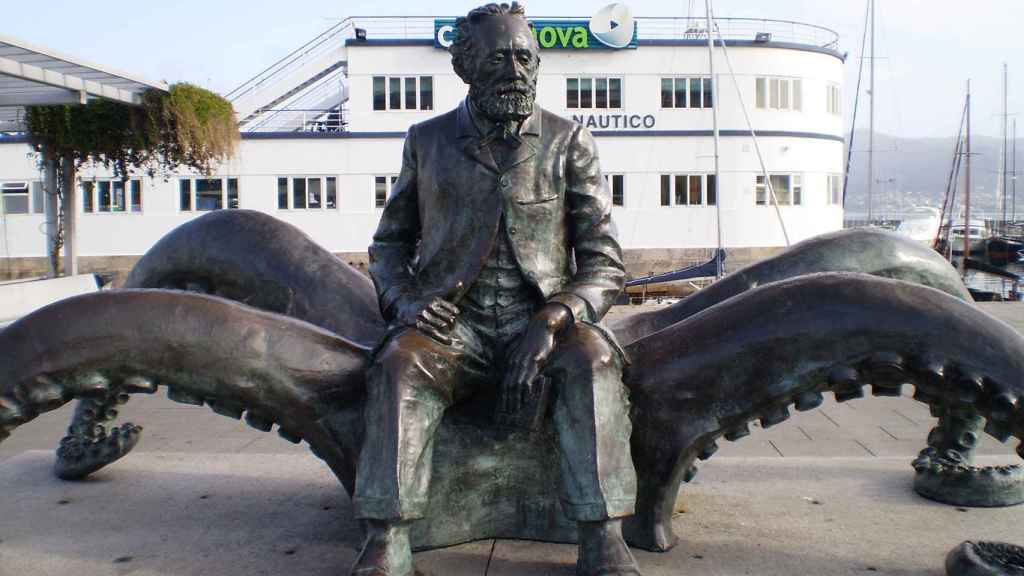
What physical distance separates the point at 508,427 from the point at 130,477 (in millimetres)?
2242

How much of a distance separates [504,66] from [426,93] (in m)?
26.9

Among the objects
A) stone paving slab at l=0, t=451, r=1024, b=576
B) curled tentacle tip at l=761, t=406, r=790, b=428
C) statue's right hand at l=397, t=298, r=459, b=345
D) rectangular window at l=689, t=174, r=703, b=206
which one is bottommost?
stone paving slab at l=0, t=451, r=1024, b=576

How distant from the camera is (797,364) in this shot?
11.1 ft

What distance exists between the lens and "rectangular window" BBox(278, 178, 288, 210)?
29953 mm

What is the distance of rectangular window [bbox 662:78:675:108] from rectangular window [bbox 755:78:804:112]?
289cm

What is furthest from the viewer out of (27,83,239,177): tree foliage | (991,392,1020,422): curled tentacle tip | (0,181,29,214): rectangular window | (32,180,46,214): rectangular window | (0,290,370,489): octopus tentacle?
(0,181,29,214): rectangular window

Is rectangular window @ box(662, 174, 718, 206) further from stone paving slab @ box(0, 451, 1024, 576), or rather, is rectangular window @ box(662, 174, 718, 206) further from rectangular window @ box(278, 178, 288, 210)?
stone paving slab @ box(0, 451, 1024, 576)

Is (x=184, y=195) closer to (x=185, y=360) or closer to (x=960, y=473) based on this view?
(x=185, y=360)

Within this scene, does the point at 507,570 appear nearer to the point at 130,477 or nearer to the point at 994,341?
the point at 994,341

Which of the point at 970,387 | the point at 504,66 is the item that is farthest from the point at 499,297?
the point at 970,387

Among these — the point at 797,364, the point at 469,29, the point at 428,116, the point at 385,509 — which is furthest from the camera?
the point at 428,116

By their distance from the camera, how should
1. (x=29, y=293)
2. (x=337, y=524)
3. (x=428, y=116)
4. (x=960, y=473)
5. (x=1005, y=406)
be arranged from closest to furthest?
(x=1005, y=406) < (x=337, y=524) < (x=960, y=473) < (x=29, y=293) < (x=428, y=116)

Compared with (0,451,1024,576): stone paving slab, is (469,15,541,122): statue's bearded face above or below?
above

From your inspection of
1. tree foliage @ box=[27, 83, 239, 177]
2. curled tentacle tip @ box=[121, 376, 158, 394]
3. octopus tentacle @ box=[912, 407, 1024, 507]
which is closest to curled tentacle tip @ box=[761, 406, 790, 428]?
octopus tentacle @ box=[912, 407, 1024, 507]
